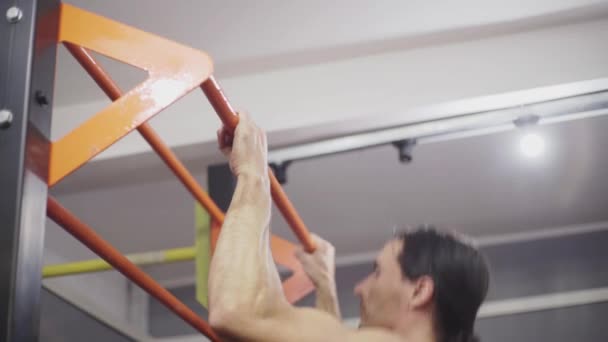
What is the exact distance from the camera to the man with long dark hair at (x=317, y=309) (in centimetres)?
146

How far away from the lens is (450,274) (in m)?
1.92

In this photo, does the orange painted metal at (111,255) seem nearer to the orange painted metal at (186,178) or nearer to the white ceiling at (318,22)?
the orange painted metal at (186,178)

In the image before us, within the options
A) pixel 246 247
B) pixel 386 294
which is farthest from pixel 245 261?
pixel 386 294

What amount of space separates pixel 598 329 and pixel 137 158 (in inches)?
122

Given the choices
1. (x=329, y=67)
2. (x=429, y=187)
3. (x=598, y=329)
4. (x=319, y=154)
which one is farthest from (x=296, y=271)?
(x=598, y=329)

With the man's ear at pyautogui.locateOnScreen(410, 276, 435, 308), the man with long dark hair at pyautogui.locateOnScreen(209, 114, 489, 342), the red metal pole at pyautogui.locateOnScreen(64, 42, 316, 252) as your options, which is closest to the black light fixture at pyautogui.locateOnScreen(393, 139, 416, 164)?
the red metal pole at pyautogui.locateOnScreen(64, 42, 316, 252)

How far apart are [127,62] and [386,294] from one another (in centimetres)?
96

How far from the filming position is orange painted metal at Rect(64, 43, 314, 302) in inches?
56.4

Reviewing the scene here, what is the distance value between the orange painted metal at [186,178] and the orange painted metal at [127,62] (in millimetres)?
54

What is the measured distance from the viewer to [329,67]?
10.2 ft

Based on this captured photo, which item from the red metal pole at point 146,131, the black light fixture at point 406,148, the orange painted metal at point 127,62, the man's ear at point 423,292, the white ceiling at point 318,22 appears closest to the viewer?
the orange painted metal at point 127,62

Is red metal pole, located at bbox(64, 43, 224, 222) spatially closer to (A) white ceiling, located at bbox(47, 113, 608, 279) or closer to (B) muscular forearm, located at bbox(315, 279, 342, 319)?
(B) muscular forearm, located at bbox(315, 279, 342, 319)

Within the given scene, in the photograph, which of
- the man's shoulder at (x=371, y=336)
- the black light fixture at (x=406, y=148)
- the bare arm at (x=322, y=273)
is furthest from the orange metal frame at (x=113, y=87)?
the black light fixture at (x=406, y=148)

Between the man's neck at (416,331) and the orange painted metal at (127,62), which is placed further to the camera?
the man's neck at (416,331)
